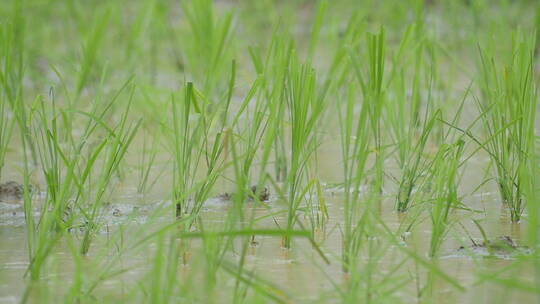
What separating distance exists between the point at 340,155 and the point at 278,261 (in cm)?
101

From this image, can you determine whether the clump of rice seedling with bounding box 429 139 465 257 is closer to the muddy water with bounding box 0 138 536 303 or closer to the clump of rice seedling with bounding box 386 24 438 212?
the muddy water with bounding box 0 138 536 303

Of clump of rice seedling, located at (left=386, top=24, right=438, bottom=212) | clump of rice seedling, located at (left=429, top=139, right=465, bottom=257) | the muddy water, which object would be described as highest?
clump of rice seedling, located at (left=386, top=24, right=438, bottom=212)

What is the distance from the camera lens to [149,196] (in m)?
2.21

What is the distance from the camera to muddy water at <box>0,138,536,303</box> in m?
Result: 1.43

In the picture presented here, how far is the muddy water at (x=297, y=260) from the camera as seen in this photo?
1435 mm

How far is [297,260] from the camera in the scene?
1.62 meters

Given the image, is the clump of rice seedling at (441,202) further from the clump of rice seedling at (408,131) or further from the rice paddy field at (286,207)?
the clump of rice seedling at (408,131)

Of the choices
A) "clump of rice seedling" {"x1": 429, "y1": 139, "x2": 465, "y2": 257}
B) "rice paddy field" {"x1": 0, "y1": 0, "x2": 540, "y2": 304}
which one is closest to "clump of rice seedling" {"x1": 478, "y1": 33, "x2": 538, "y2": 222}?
"rice paddy field" {"x1": 0, "y1": 0, "x2": 540, "y2": 304}

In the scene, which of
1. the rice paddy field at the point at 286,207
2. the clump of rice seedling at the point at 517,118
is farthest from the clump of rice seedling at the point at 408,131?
the clump of rice seedling at the point at 517,118

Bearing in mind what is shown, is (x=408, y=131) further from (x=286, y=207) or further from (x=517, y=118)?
(x=517, y=118)

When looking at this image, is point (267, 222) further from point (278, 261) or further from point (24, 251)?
point (24, 251)

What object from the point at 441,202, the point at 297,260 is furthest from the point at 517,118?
the point at 297,260

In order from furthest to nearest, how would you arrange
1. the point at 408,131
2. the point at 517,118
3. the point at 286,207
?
the point at 408,131
the point at 286,207
the point at 517,118

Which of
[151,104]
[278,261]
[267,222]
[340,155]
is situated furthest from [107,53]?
[278,261]
